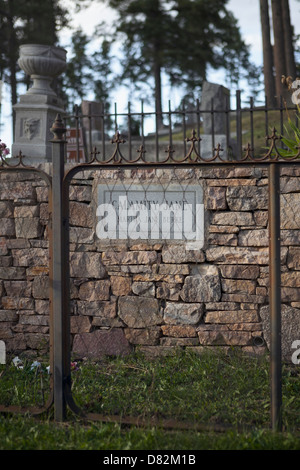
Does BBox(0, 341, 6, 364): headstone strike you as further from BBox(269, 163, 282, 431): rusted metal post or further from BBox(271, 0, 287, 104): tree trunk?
BBox(271, 0, 287, 104): tree trunk

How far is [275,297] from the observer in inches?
126

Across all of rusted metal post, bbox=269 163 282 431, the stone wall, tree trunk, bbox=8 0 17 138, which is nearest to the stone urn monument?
the stone wall

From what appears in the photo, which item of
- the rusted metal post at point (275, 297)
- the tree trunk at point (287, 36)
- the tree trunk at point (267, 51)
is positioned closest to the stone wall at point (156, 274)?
the rusted metal post at point (275, 297)

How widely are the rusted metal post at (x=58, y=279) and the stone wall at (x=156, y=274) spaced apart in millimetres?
1284

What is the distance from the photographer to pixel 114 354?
469 cm

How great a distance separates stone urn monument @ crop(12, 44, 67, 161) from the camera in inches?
214

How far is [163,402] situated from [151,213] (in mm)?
1655

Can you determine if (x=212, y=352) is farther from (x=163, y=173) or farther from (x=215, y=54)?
(x=215, y=54)

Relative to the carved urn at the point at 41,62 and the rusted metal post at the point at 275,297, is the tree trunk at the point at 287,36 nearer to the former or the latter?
the carved urn at the point at 41,62

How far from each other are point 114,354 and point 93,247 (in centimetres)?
96

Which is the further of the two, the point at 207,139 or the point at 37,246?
the point at 207,139

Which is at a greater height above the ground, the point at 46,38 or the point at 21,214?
the point at 46,38
